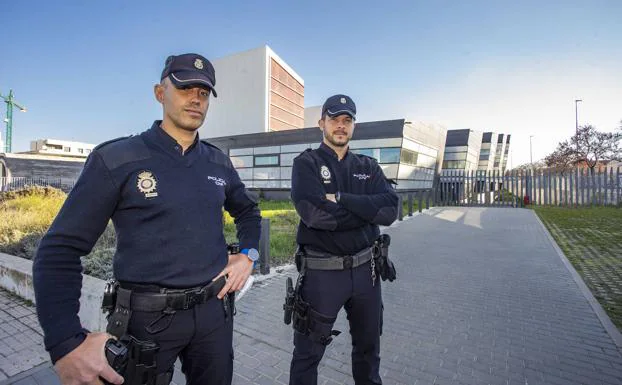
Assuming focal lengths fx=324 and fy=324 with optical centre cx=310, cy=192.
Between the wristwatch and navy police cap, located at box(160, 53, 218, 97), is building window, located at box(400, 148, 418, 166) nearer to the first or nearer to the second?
the wristwatch

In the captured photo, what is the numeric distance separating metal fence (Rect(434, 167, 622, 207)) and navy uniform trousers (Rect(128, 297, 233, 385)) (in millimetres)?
24929

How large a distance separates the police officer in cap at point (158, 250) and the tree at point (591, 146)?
32423mm

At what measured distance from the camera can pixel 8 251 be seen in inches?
248

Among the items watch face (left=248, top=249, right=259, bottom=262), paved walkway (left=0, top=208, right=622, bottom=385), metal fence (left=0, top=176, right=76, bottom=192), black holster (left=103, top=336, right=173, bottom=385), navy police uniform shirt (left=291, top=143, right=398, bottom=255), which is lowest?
paved walkway (left=0, top=208, right=622, bottom=385)

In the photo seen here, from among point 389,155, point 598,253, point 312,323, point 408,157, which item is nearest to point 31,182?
point 389,155

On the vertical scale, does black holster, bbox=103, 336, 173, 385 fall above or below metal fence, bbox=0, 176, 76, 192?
below

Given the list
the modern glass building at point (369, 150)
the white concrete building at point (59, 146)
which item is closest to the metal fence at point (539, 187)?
the modern glass building at point (369, 150)

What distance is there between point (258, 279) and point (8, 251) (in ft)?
16.3

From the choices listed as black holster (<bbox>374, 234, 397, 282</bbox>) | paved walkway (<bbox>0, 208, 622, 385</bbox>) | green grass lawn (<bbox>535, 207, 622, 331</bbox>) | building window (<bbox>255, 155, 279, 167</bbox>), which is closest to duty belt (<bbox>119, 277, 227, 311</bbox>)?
black holster (<bbox>374, 234, 397, 282</bbox>)

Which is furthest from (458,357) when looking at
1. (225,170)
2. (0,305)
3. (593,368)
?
(0,305)

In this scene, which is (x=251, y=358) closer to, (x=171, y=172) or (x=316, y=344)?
(x=316, y=344)

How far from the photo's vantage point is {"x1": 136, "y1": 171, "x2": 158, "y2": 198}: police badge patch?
163cm

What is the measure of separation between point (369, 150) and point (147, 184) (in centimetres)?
2284

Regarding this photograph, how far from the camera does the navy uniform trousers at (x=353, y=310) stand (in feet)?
7.88
